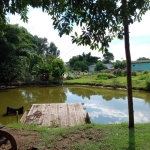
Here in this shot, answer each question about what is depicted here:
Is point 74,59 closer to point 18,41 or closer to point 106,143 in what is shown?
point 18,41

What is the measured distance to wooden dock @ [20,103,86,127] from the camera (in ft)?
21.4

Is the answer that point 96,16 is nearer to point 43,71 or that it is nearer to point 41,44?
point 43,71

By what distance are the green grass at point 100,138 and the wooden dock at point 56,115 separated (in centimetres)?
233

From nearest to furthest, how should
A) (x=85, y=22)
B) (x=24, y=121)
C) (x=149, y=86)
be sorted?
1. (x=85, y=22)
2. (x=24, y=121)
3. (x=149, y=86)

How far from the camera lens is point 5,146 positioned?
329 cm

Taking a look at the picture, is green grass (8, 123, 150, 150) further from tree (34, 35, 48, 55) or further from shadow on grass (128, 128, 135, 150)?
tree (34, 35, 48, 55)

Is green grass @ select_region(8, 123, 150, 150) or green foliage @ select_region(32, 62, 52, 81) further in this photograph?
green foliage @ select_region(32, 62, 52, 81)

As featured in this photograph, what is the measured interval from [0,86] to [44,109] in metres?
11.8

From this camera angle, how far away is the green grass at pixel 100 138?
3203mm

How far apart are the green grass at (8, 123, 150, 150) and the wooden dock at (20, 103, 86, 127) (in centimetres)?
233

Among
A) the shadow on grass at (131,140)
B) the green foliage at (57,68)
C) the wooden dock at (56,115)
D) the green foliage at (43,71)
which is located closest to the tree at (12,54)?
the green foliage at (43,71)

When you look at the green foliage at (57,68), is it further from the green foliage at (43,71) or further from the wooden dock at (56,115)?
the wooden dock at (56,115)

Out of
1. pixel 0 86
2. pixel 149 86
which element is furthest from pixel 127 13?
pixel 0 86

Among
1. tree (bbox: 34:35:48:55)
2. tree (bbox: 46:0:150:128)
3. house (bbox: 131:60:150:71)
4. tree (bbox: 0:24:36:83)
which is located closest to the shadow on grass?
tree (bbox: 46:0:150:128)
